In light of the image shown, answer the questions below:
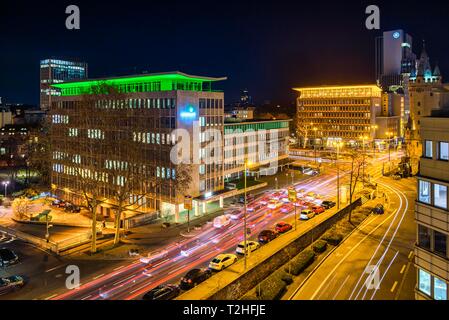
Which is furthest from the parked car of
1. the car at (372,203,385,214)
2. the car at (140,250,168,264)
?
the car at (372,203,385,214)

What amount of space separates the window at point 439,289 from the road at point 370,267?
6455 mm

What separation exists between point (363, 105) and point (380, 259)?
11634 cm

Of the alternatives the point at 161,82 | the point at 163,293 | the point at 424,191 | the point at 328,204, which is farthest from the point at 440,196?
the point at 161,82

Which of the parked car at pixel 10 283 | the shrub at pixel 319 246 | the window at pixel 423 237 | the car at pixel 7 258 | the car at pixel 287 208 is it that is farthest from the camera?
the car at pixel 287 208

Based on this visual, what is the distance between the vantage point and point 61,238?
5069 centimetres

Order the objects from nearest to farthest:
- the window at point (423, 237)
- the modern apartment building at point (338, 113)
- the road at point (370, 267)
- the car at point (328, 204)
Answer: the window at point (423, 237)
the road at point (370, 267)
the car at point (328, 204)
the modern apartment building at point (338, 113)

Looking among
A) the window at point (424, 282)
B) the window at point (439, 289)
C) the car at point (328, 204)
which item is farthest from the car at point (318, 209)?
the window at point (439, 289)

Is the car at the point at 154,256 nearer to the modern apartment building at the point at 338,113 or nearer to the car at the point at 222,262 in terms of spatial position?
the car at the point at 222,262

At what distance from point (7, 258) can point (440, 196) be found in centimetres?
3948

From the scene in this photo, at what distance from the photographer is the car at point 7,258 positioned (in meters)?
40.4

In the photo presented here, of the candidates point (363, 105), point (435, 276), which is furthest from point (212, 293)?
point (363, 105)

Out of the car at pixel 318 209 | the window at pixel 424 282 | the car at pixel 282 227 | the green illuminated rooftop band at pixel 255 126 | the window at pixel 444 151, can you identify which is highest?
the green illuminated rooftop band at pixel 255 126

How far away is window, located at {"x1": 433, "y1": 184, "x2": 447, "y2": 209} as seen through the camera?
76.9 ft
